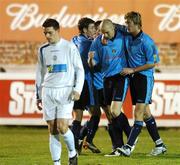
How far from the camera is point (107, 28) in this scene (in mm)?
14297

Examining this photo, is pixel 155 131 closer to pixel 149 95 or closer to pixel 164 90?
pixel 149 95

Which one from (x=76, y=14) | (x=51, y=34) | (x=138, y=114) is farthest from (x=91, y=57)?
(x=76, y=14)

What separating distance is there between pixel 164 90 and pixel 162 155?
6.02 metres

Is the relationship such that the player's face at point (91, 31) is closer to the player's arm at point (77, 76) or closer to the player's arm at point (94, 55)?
the player's arm at point (94, 55)

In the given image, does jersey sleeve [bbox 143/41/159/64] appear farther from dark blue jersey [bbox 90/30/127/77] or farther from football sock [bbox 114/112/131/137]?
football sock [bbox 114/112/131/137]

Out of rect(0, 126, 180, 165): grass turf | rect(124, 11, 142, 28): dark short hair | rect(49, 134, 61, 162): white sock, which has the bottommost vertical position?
rect(0, 126, 180, 165): grass turf

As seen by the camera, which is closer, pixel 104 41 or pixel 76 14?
pixel 104 41

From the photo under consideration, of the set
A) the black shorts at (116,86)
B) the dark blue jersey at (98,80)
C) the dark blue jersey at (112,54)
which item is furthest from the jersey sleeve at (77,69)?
the dark blue jersey at (98,80)

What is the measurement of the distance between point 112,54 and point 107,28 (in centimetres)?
43

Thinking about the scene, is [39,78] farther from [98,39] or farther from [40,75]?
[98,39]

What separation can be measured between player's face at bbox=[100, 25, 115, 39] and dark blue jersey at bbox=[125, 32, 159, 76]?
0.29 metres

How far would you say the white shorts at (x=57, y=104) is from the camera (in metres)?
12.4

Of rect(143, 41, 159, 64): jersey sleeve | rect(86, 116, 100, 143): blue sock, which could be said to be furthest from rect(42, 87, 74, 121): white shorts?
rect(86, 116, 100, 143): blue sock

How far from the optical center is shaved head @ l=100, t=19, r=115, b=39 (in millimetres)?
14281
